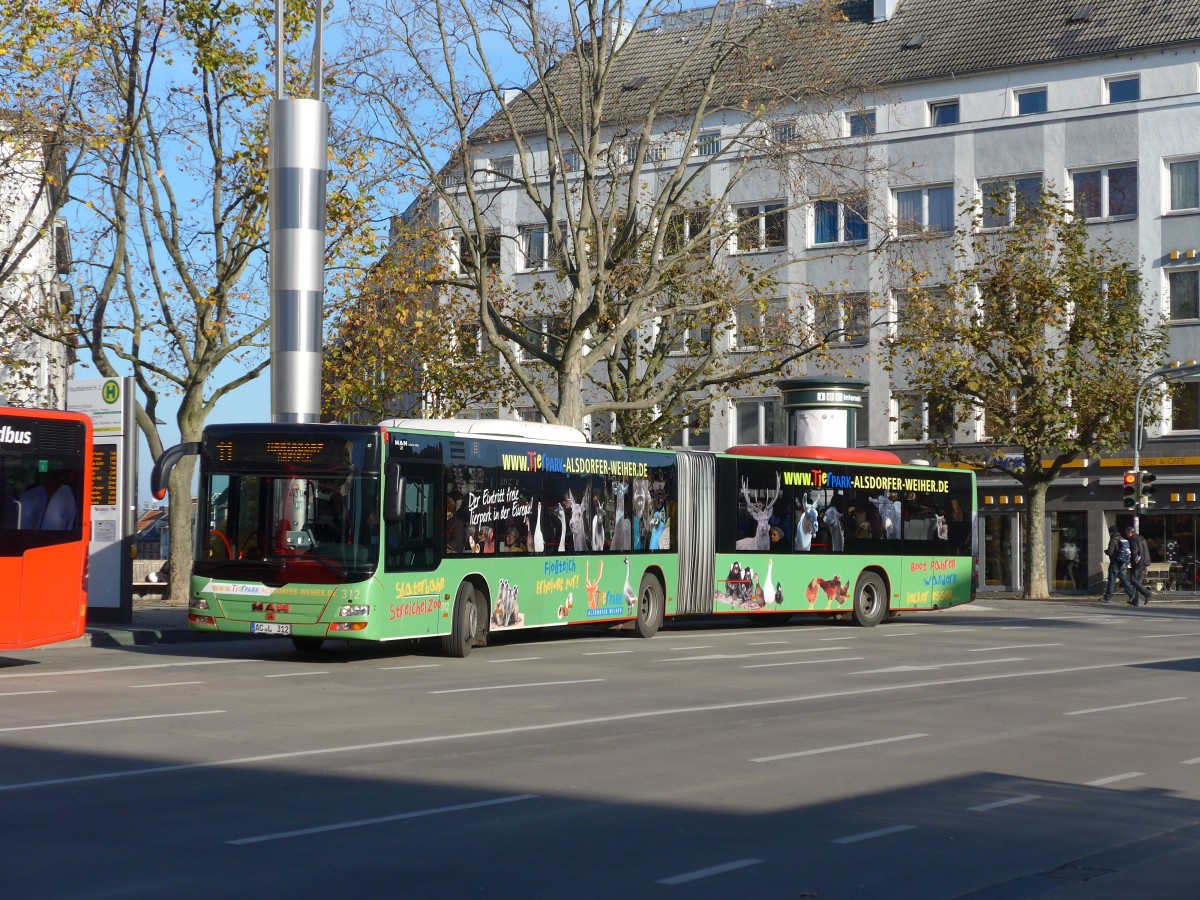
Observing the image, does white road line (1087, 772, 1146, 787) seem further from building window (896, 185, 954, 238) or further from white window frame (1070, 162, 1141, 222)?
building window (896, 185, 954, 238)

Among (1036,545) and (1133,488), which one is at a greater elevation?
(1133,488)

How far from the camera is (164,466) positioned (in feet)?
64.4

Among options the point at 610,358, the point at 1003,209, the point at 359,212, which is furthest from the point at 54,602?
the point at 1003,209

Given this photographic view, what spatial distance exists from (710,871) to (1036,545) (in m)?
37.9

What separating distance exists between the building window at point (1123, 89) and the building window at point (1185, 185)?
3.17 metres

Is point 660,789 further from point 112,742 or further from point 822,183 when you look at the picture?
point 822,183

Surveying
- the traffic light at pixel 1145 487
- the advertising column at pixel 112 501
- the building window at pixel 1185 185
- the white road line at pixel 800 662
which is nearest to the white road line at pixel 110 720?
the white road line at pixel 800 662

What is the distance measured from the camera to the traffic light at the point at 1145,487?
4219 cm

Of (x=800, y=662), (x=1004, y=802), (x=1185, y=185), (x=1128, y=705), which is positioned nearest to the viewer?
(x=1004, y=802)

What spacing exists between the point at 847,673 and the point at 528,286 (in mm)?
43736

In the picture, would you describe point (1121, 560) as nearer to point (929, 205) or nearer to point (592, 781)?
point (929, 205)

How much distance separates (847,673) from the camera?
1944 cm

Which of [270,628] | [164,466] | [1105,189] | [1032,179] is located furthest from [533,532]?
[1032,179]

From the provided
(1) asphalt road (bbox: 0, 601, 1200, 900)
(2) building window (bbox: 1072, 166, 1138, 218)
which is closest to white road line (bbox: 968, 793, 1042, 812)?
(1) asphalt road (bbox: 0, 601, 1200, 900)
